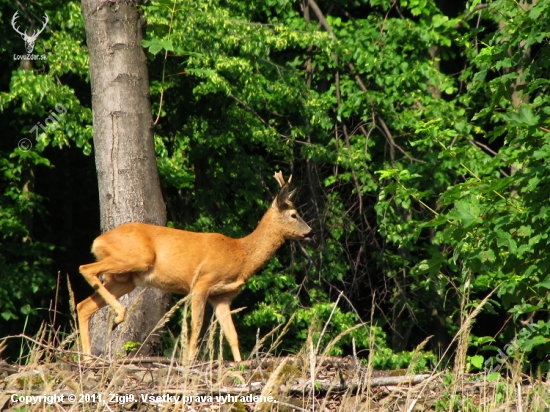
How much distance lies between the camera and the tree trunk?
779 cm

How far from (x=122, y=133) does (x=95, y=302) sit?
1466 mm

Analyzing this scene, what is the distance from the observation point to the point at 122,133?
7.84 meters

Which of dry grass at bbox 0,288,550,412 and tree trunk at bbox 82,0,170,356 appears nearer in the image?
dry grass at bbox 0,288,550,412

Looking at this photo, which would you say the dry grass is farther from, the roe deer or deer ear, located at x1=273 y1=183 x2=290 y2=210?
deer ear, located at x1=273 y1=183 x2=290 y2=210

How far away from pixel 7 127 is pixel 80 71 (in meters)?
2.69

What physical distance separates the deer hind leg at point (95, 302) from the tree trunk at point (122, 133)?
0.43 feet

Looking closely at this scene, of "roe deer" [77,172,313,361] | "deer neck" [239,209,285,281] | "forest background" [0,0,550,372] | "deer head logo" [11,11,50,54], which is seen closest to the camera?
"roe deer" [77,172,313,361]

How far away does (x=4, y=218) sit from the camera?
12.3 metres

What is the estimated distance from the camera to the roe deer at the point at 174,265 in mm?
7539

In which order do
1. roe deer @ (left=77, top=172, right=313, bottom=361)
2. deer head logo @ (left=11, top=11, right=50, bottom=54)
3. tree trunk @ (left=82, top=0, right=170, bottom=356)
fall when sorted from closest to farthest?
roe deer @ (left=77, top=172, right=313, bottom=361) < tree trunk @ (left=82, top=0, right=170, bottom=356) < deer head logo @ (left=11, top=11, right=50, bottom=54)

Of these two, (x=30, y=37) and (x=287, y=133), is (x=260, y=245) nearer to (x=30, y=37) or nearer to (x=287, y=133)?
(x=287, y=133)

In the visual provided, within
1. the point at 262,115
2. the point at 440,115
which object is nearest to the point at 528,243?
the point at 440,115

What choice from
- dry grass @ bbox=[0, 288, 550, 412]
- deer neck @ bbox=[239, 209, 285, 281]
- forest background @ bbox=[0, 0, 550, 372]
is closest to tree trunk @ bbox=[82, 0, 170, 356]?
deer neck @ bbox=[239, 209, 285, 281]

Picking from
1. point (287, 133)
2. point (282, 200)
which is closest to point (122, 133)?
point (282, 200)
